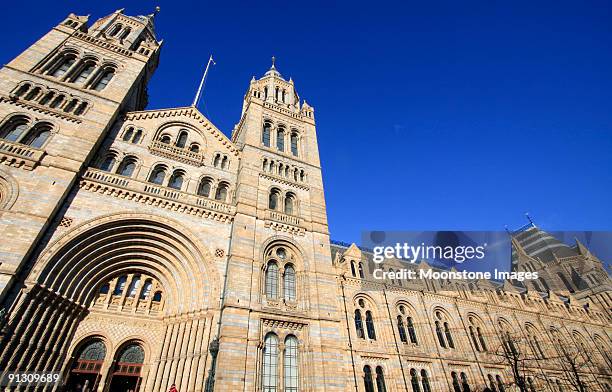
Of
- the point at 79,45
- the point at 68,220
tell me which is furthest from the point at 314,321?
the point at 79,45

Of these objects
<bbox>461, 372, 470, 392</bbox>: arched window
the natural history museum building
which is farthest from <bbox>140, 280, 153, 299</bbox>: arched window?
<bbox>461, 372, 470, 392</bbox>: arched window

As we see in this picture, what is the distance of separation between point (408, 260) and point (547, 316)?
20702mm

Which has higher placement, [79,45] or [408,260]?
[79,45]

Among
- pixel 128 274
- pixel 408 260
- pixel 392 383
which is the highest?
pixel 408 260

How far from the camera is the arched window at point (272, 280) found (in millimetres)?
15997

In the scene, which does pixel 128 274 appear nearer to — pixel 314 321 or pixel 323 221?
pixel 314 321

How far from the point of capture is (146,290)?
15.8 metres

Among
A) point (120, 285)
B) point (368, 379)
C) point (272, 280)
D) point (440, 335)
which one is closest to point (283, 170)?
point (272, 280)

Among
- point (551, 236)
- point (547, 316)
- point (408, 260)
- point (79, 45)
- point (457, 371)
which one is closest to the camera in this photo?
point (79, 45)

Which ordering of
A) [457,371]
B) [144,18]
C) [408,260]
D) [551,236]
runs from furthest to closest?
1. [551,236]
2. [408,260]
3. [144,18]
4. [457,371]

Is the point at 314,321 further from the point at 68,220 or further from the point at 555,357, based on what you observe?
the point at 555,357

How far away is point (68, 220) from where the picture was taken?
528 inches

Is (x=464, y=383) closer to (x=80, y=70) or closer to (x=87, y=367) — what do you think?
(x=87, y=367)

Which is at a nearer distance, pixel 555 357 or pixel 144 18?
pixel 144 18
